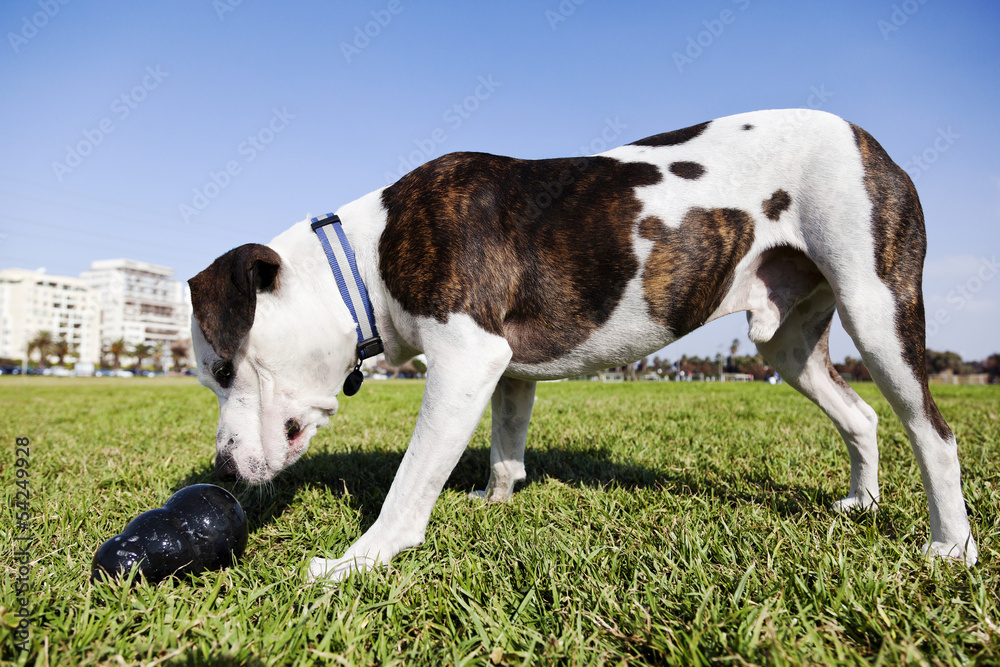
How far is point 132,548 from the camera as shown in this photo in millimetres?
2273

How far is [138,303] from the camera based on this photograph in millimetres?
160750

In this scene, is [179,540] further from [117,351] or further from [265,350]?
[117,351]

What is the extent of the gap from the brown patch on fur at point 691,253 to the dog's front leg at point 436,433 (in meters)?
0.87

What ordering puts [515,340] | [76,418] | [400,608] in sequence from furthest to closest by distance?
[76,418] → [515,340] → [400,608]

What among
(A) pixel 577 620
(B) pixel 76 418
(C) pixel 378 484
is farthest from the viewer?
(B) pixel 76 418

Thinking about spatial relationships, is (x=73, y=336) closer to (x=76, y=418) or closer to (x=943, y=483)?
(x=76, y=418)

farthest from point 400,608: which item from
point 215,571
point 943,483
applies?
point 943,483

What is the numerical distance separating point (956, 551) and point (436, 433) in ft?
7.19

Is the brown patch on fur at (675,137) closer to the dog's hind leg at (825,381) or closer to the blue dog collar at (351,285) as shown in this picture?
the dog's hind leg at (825,381)

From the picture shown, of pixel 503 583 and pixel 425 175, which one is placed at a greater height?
pixel 425 175

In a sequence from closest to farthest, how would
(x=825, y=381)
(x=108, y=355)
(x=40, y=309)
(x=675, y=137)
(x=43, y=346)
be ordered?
(x=675, y=137)
(x=825, y=381)
(x=43, y=346)
(x=108, y=355)
(x=40, y=309)

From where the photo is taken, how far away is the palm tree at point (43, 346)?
95312 mm

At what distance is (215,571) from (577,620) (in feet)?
5.11

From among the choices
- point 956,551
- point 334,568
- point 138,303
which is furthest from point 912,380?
point 138,303
